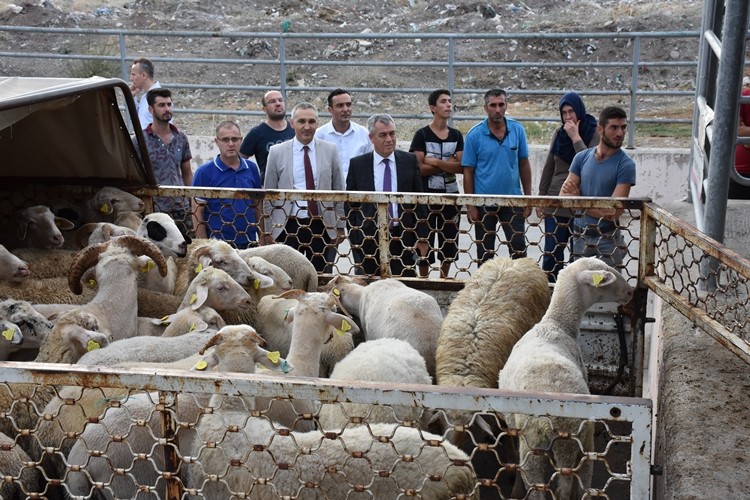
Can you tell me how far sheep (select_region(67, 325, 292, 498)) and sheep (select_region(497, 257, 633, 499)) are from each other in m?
1.05

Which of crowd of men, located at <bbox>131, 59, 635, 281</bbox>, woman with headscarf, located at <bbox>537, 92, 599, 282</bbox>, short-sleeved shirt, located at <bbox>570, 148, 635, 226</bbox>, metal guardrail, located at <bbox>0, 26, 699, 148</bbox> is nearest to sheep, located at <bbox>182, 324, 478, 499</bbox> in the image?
crowd of men, located at <bbox>131, 59, 635, 281</bbox>

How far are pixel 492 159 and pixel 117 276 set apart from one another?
383 centimetres

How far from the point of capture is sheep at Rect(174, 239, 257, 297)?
5430 millimetres

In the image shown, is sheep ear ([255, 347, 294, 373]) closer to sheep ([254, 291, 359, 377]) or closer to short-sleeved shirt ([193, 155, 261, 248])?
sheep ([254, 291, 359, 377])

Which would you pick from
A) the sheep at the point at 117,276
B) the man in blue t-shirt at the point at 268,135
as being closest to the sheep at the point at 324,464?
the sheep at the point at 117,276

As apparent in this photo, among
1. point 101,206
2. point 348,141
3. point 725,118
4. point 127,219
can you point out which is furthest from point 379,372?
point 348,141

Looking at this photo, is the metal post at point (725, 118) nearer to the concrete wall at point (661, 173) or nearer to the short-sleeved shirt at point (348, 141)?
the short-sleeved shirt at point (348, 141)

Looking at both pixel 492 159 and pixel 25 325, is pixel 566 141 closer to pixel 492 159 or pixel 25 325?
pixel 492 159

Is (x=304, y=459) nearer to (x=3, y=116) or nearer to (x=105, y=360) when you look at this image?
(x=105, y=360)

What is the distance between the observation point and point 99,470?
3578 mm

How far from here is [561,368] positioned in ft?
13.3

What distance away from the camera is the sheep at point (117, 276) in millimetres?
4887

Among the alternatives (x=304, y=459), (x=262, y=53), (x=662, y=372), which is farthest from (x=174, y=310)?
(x=262, y=53)

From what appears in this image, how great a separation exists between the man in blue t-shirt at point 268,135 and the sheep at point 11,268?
330 cm
